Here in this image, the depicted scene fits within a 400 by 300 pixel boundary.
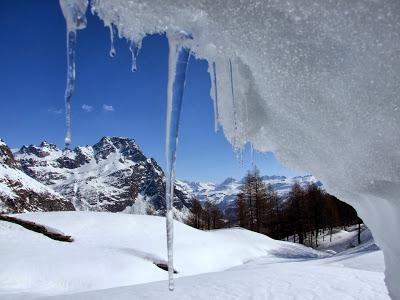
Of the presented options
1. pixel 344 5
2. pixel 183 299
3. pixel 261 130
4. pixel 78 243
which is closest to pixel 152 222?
pixel 78 243

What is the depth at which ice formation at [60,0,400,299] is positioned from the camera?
226cm

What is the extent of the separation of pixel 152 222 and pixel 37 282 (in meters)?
9.56

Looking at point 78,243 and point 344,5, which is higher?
point 344,5

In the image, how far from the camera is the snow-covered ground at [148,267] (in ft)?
25.2

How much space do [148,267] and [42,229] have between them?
15.3ft

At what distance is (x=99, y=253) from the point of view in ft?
45.6

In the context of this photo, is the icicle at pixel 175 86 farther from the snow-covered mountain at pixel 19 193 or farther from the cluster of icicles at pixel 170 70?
the snow-covered mountain at pixel 19 193

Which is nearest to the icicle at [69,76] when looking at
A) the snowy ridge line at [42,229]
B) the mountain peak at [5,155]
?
the snowy ridge line at [42,229]

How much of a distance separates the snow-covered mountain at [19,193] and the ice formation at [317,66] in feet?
274

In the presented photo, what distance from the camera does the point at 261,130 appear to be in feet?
11.0

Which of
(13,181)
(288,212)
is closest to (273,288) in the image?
(288,212)

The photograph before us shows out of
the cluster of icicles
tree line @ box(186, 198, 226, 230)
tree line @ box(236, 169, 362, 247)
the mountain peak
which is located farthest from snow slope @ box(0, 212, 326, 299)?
the mountain peak

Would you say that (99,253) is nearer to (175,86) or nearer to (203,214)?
(175,86)

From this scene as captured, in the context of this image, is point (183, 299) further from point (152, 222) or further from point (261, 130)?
point (152, 222)
